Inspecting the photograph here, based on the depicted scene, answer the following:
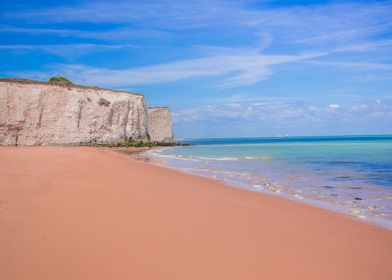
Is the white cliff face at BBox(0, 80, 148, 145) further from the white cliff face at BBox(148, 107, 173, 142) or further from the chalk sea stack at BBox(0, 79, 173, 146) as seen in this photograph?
the white cliff face at BBox(148, 107, 173, 142)

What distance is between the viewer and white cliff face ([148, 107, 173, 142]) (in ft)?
259

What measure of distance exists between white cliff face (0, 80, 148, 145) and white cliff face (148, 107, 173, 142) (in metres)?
28.1

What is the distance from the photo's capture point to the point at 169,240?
468 cm

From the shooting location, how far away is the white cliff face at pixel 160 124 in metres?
79.1

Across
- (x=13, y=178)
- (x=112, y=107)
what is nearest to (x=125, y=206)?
(x=13, y=178)

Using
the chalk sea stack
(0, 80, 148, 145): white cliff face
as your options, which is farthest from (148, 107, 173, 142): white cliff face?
(0, 80, 148, 145): white cliff face

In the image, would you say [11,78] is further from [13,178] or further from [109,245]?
[109,245]

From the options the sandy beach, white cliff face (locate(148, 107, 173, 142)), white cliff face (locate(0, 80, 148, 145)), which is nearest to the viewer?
the sandy beach

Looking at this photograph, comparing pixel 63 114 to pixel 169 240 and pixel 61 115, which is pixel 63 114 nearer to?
pixel 61 115

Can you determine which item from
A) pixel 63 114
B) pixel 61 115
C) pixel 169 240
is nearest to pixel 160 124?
pixel 63 114

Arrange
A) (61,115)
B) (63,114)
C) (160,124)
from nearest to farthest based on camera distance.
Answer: (61,115) → (63,114) → (160,124)

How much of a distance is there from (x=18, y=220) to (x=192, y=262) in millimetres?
2522

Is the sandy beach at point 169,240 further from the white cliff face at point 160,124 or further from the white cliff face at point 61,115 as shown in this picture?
the white cliff face at point 160,124

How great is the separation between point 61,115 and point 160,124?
41.1 metres
